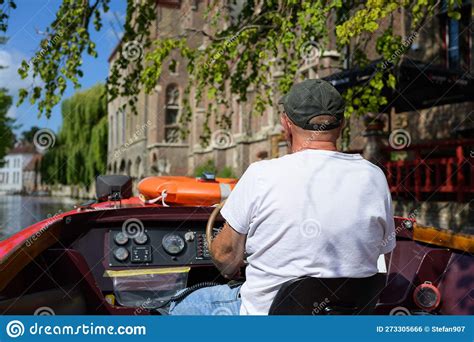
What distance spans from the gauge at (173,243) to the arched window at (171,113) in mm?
43055

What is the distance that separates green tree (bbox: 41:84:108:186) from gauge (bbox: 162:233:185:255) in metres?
48.6

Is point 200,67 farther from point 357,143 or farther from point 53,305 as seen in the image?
point 357,143

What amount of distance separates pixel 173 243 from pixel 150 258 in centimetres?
18

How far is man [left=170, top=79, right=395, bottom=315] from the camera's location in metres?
2.00

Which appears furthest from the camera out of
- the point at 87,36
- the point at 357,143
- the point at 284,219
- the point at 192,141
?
the point at 192,141

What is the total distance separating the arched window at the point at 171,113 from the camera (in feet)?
156

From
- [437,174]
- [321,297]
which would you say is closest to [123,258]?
[321,297]

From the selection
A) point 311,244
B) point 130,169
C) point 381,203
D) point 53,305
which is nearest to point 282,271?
point 311,244

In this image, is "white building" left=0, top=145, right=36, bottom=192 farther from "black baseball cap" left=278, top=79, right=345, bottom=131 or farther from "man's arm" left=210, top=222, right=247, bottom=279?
"black baseball cap" left=278, top=79, right=345, bottom=131

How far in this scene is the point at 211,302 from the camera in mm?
2545

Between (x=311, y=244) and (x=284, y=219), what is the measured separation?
0.13 metres

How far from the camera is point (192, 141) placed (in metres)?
43.6

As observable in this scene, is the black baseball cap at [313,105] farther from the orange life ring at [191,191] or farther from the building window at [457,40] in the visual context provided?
the building window at [457,40]

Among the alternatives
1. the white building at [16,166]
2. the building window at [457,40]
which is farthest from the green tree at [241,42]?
the white building at [16,166]
